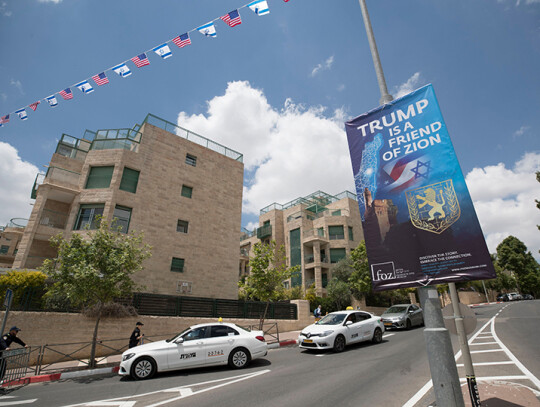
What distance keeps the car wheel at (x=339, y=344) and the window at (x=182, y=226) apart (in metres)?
14.2

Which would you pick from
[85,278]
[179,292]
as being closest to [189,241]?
[179,292]

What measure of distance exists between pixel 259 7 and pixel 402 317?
1735 cm

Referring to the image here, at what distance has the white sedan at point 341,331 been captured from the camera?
35.1 ft

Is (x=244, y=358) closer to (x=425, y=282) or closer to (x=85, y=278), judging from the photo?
(x=85, y=278)

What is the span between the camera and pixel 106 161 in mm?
19516

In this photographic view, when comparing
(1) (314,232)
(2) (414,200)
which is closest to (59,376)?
(2) (414,200)

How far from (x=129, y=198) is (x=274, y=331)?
1318 cm

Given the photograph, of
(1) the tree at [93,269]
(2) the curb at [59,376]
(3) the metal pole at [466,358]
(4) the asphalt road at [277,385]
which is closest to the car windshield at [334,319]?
(4) the asphalt road at [277,385]

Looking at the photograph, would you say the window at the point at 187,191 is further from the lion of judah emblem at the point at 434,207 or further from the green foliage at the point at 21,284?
the lion of judah emblem at the point at 434,207

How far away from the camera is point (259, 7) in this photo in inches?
352

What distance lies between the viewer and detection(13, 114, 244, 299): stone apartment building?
18344mm

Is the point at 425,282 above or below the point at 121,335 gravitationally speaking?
above

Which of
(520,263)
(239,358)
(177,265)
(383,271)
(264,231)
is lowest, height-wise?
(239,358)

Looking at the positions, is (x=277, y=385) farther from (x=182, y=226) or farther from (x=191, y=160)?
(x=191, y=160)
